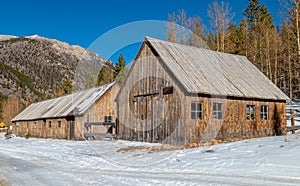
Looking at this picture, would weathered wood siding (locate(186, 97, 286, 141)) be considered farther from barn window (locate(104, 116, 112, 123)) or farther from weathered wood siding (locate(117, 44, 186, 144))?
barn window (locate(104, 116, 112, 123))

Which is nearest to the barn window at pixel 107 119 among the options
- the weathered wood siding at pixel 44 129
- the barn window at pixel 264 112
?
the weathered wood siding at pixel 44 129

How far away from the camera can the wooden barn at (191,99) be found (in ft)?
61.2

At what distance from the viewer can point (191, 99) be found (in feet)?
60.4

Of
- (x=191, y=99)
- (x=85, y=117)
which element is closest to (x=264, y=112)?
(x=191, y=99)

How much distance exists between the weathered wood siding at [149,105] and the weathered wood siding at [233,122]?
3.16ft

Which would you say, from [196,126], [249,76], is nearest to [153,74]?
[196,126]

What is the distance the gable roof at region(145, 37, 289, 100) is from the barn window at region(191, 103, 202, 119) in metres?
0.95

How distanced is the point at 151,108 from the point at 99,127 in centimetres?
953

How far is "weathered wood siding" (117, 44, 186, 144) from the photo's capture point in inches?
743

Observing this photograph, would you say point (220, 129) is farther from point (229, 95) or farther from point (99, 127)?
point (99, 127)

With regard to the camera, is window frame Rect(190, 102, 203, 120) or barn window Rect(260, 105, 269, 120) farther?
barn window Rect(260, 105, 269, 120)

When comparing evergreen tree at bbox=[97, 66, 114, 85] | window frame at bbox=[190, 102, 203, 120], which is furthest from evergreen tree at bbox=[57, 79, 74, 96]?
window frame at bbox=[190, 102, 203, 120]

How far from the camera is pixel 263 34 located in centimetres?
4206

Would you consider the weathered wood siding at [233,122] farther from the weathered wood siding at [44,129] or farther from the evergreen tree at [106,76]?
the evergreen tree at [106,76]
